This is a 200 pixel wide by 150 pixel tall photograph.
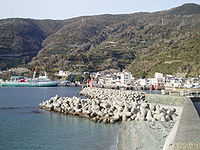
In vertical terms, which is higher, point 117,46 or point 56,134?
point 117,46

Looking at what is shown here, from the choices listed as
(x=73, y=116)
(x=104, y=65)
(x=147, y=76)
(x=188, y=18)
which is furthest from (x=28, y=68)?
(x=73, y=116)

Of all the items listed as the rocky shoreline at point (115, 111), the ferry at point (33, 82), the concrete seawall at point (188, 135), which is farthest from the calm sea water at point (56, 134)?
the ferry at point (33, 82)

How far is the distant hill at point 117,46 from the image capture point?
81.2m

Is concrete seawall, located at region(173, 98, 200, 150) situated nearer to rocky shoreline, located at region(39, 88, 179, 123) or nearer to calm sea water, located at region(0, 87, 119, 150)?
calm sea water, located at region(0, 87, 119, 150)

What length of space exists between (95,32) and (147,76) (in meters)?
105

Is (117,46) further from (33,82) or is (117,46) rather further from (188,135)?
(188,135)

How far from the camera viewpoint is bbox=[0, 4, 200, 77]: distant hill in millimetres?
81181

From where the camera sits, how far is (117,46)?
13700 cm

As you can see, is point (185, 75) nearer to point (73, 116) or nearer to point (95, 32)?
point (73, 116)

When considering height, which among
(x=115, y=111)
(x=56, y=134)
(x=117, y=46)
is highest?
(x=117, y=46)

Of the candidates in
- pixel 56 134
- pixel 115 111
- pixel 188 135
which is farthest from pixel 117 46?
pixel 188 135

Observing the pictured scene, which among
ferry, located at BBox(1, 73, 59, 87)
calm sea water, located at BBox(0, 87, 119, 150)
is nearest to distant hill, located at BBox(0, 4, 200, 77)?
ferry, located at BBox(1, 73, 59, 87)

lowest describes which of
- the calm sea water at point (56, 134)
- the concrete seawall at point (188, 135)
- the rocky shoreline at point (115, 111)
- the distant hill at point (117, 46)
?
the calm sea water at point (56, 134)

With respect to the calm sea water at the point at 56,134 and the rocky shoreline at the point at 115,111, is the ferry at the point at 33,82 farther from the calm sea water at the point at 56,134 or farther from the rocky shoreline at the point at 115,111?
the calm sea water at the point at 56,134
